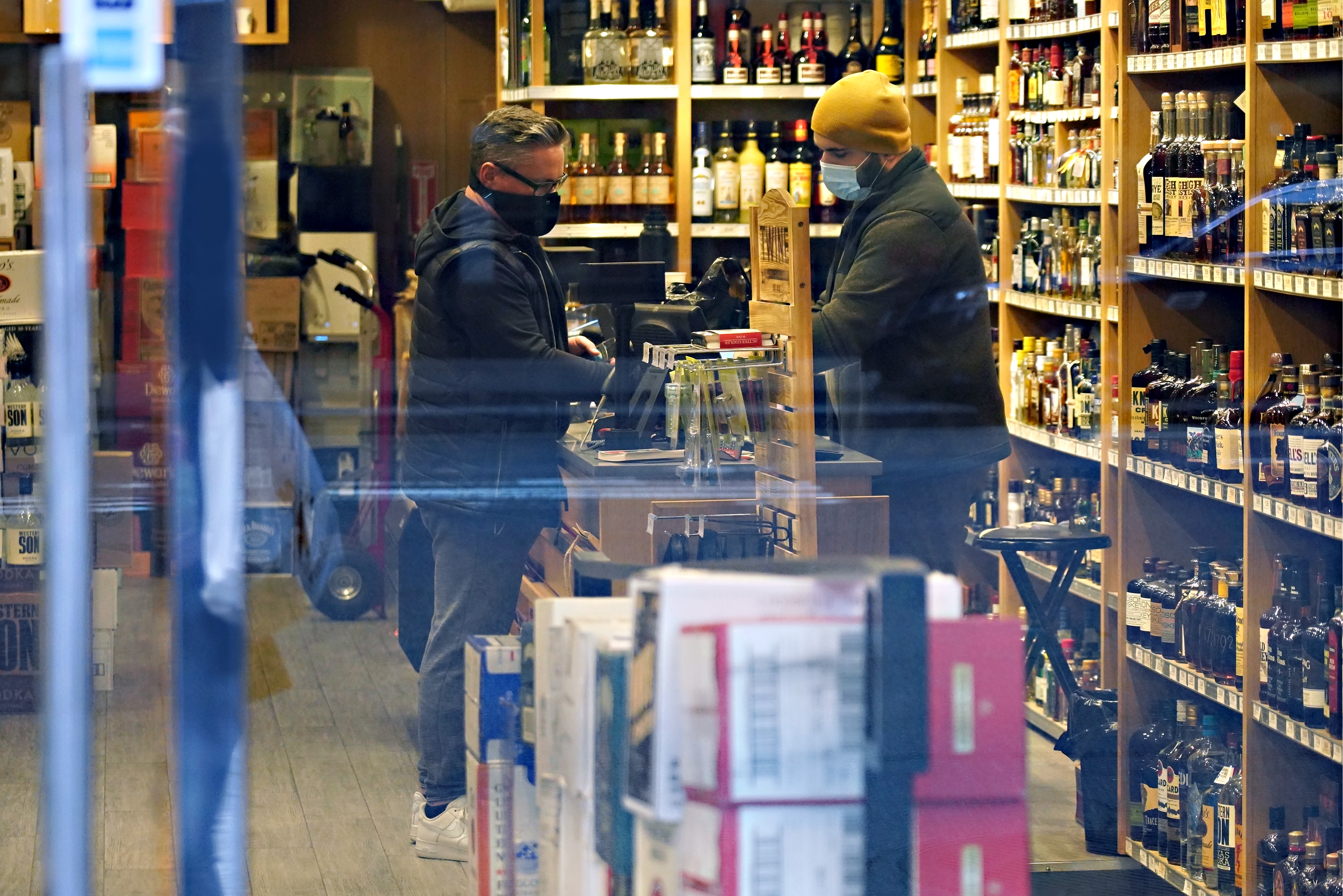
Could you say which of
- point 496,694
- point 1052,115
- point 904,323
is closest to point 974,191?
point 1052,115

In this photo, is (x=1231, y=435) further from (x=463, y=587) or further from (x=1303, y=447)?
(x=463, y=587)

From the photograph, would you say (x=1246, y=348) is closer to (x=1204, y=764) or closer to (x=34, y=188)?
(x=1204, y=764)

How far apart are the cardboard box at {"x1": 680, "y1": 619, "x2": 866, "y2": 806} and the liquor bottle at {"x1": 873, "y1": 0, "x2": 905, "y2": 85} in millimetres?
4461

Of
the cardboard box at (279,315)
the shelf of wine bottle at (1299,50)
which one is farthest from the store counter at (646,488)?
the cardboard box at (279,315)

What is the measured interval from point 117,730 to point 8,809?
41 cm

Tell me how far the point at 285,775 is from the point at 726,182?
254cm

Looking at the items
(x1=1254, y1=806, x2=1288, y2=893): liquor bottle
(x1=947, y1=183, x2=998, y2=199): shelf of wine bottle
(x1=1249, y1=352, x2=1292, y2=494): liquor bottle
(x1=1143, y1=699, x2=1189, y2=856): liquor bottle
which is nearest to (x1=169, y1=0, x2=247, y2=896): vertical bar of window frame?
(x1=1249, y1=352, x2=1292, y2=494): liquor bottle

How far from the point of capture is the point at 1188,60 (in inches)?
133

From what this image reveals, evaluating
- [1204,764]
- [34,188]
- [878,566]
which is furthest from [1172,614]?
[34,188]

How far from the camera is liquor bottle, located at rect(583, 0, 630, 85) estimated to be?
542 cm

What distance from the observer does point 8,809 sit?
3812mm

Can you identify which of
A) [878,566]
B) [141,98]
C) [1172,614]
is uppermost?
[141,98]

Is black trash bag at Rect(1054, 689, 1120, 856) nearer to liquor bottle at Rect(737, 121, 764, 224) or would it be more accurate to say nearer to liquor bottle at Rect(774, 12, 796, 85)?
liquor bottle at Rect(737, 121, 764, 224)

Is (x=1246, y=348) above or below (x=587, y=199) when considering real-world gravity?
below
